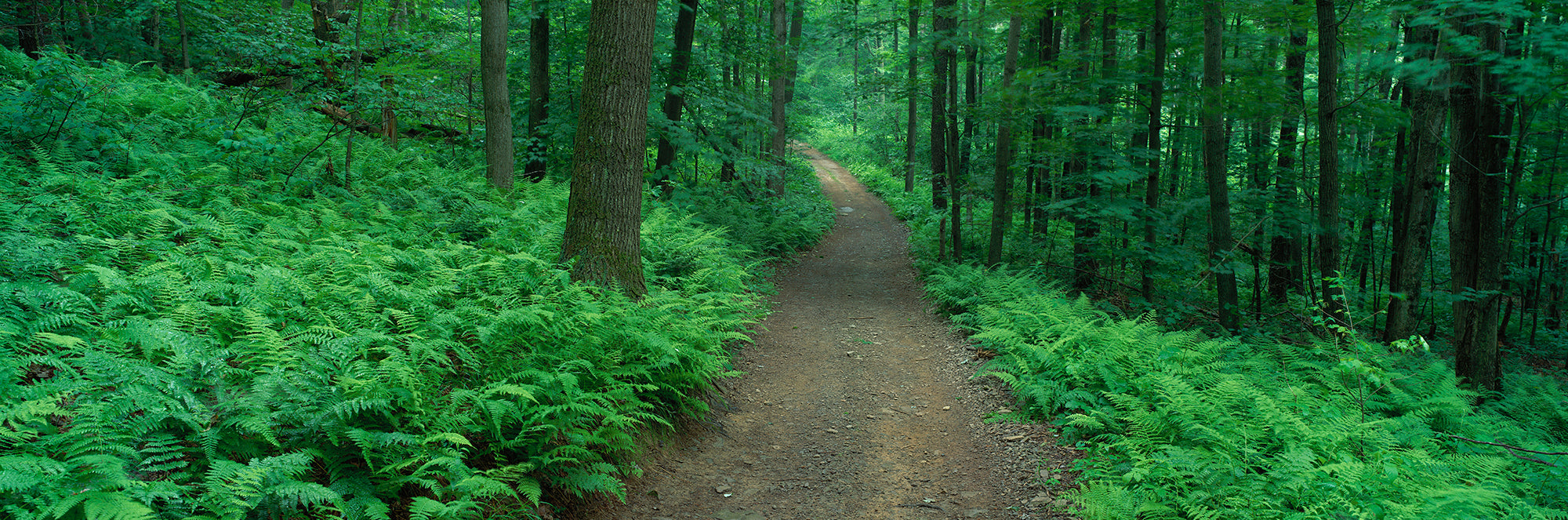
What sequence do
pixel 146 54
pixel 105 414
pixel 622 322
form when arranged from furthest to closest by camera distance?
1. pixel 146 54
2. pixel 622 322
3. pixel 105 414

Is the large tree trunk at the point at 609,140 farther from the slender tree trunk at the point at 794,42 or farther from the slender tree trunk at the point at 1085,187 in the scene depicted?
the slender tree trunk at the point at 794,42

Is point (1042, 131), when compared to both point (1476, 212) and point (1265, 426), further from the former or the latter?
point (1265, 426)

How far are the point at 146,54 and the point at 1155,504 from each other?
17.3 m

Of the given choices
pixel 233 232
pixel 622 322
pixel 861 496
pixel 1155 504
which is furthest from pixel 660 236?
pixel 1155 504

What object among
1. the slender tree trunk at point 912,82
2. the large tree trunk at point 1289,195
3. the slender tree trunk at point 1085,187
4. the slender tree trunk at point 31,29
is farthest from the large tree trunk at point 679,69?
the large tree trunk at point 1289,195

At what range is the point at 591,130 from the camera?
6.65 meters

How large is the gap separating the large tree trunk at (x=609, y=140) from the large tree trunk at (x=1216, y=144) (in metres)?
8.07

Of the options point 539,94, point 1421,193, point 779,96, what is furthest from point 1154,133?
point 539,94

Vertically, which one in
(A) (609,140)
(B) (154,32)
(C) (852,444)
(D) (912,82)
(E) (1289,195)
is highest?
(B) (154,32)

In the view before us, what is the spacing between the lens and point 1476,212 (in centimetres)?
825

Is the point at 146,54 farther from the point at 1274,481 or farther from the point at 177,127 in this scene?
the point at 1274,481

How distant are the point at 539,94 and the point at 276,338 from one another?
11785 millimetres

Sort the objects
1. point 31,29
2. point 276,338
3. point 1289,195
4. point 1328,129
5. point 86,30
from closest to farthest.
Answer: point 276,338 → point 1328,129 → point 31,29 → point 86,30 → point 1289,195

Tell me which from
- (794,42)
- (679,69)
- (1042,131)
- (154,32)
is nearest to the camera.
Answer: (154,32)
